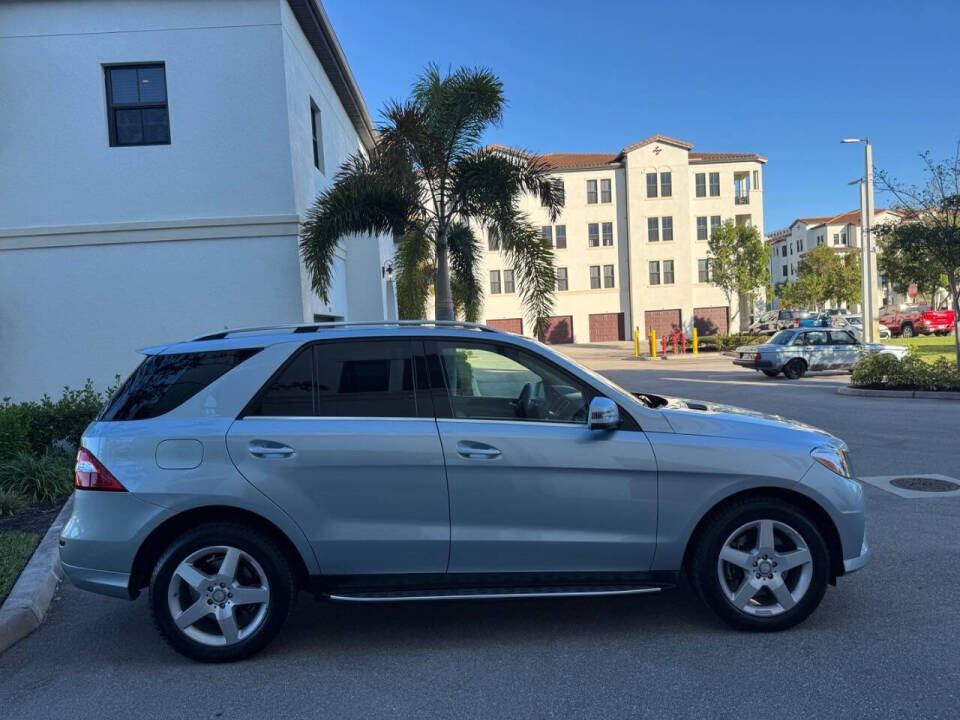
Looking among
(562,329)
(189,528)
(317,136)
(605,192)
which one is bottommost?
(189,528)

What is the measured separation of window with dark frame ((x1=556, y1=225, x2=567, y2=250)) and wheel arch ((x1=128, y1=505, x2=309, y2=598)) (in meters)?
48.0

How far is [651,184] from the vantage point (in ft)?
163

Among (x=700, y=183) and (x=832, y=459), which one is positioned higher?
(x=700, y=183)

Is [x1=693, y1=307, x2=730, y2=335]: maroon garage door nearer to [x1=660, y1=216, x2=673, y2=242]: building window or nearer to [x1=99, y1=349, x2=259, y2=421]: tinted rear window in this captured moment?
[x1=660, y1=216, x2=673, y2=242]: building window

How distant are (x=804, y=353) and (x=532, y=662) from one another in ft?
63.9

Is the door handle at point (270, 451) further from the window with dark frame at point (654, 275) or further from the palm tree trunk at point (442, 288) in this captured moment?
the window with dark frame at point (654, 275)

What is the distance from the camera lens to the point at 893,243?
15.8 metres

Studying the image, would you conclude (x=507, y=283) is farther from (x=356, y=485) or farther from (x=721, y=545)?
(x=356, y=485)

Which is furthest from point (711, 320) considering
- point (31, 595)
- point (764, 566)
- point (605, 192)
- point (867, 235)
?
point (31, 595)

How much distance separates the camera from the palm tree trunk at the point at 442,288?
12.8 meters

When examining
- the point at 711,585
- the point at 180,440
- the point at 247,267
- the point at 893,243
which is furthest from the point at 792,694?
the point at 893,243

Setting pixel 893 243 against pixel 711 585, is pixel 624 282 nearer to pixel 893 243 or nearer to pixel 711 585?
pixel 893 243

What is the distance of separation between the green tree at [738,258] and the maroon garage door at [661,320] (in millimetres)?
4216

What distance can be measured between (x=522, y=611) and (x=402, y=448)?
1.46 meters
